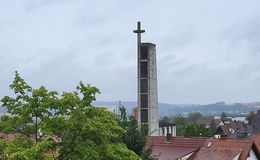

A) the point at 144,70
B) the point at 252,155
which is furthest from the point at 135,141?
the point at 144,70

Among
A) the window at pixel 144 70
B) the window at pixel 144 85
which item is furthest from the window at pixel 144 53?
the window at pixel 144 85

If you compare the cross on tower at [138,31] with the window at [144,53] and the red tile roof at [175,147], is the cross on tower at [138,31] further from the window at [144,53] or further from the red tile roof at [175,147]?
the red tile roof at [175,147]

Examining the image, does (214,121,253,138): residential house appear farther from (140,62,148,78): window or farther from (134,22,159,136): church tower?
(140,62,148,78): window

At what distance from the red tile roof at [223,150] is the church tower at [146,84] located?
16327 mm

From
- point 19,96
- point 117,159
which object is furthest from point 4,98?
point 117,159

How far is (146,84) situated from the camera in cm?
5091

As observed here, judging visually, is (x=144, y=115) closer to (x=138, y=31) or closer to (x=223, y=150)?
(x=138, y=31)

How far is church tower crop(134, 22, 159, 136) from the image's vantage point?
50625mm

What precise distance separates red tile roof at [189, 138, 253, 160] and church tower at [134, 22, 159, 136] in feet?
53.6

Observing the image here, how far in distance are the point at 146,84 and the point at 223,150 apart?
19276 millimetres

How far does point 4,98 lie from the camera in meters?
14.6

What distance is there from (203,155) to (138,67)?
65.7 ft

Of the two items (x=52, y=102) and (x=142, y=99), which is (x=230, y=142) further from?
(x=52, y=102)

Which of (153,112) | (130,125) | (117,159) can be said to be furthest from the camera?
(153,112)
